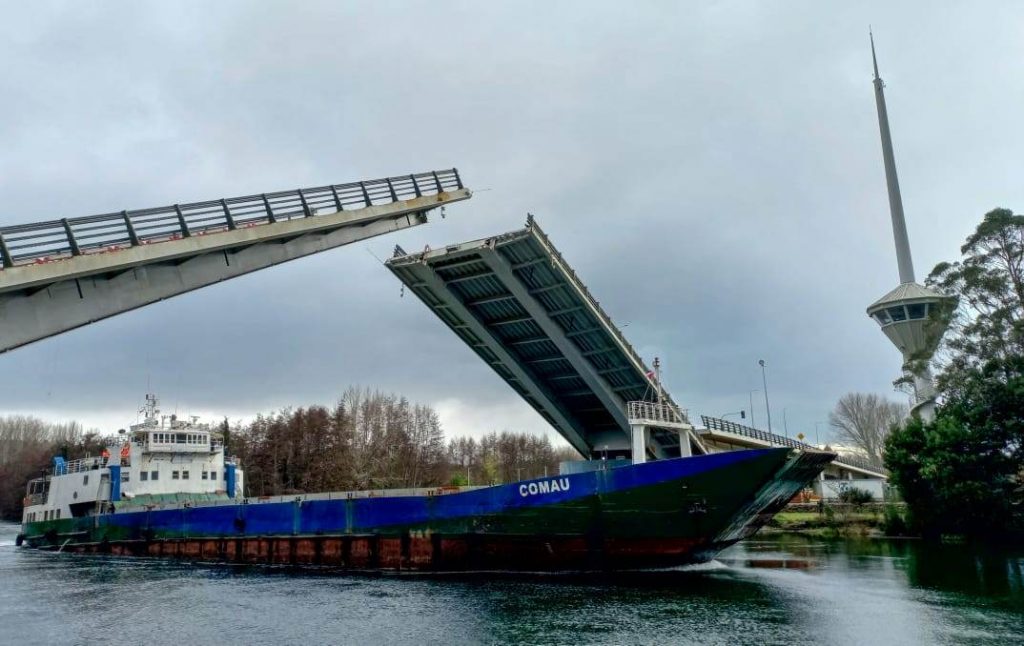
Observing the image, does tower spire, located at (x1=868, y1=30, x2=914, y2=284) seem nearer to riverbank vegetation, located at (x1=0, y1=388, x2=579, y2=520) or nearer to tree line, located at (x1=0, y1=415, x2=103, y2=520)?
riverbank vegetation, located at (x1=0, y1=388, x2=579, y2=520)

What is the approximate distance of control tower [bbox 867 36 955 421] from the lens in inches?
1205

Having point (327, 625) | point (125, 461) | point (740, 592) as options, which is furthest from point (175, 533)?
point (740, 592)

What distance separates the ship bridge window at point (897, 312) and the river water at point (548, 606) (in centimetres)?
1901

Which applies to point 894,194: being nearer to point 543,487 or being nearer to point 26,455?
point 543,487

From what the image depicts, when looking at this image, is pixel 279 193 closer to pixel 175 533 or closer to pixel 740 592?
pixel 740 592

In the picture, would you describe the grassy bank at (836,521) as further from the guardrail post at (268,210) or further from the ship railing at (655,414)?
the guardrail post at (268,210)

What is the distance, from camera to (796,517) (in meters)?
39.4

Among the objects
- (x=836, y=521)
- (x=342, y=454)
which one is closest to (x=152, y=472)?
(x=342, y=454)

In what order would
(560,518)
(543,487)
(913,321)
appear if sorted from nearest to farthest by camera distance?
(560,518) < (543,487) < (913,321)

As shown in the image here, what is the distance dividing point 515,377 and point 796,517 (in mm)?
23491

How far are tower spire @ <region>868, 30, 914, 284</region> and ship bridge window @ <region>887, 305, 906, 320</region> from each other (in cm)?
875

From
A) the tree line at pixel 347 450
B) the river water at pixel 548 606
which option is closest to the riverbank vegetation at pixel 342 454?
the tree line at pixel 347 450

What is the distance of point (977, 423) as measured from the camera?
26.6 meters

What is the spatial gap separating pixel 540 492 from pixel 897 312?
100 feet
